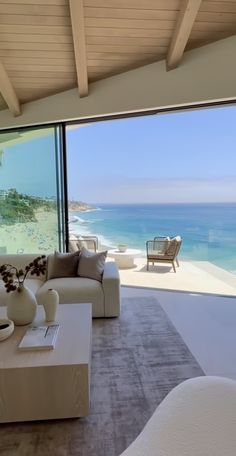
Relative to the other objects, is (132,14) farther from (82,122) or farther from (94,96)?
(82,122)

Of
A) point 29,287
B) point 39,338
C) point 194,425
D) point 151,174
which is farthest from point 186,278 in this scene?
point 151,174

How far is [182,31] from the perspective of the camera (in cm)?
316

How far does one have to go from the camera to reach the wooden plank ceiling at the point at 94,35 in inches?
118

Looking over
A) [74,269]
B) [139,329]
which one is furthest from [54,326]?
[74,269]

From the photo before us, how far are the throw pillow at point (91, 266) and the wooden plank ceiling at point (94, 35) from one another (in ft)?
7.20

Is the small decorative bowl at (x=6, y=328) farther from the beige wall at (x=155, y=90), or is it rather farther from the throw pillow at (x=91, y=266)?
the beige wall at (x=155, y=90)

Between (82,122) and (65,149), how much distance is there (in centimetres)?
47

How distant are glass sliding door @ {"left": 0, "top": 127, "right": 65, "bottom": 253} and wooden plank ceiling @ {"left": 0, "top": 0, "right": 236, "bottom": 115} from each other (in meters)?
0.83

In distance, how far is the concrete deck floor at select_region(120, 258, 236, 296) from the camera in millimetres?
4797

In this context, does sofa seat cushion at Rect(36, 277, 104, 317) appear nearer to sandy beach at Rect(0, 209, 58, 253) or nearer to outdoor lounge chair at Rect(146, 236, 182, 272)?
sandy beach at Rect(0, 209, 58, 253)

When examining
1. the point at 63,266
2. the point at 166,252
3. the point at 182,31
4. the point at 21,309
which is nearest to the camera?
the point at 21,309

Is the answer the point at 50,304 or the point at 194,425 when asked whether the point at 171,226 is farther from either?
the point at 194,425

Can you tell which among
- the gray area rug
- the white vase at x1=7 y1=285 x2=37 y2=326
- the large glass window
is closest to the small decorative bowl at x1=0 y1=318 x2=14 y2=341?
the white vase at x1=7 y1=285 x2=37 y2=326

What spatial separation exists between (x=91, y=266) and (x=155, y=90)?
228 cm
